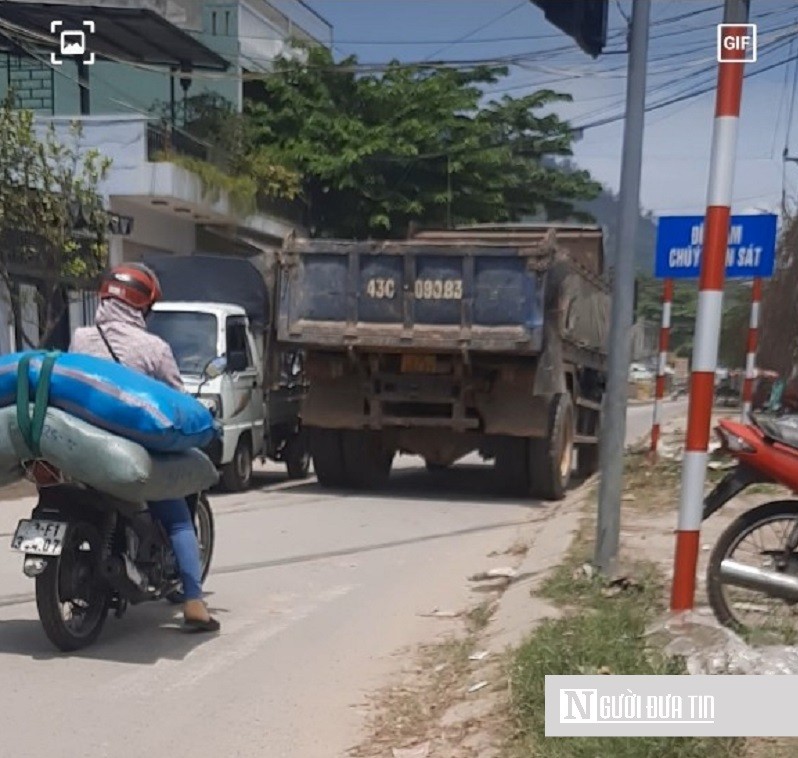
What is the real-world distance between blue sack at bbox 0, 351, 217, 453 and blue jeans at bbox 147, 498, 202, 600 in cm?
54

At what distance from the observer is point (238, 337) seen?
12359 millimetres

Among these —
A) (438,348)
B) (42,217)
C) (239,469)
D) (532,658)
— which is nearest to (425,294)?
(438,348)

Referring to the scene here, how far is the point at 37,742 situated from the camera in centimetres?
453

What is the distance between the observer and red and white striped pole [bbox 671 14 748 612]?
4918 mm

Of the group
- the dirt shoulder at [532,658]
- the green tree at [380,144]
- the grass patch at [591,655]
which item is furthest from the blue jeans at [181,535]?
the green tree at [380,144]

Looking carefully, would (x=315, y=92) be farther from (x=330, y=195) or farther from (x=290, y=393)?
(x=290, y=393)

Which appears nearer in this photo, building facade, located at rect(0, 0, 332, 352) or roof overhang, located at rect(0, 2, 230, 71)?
roof overhang, located at rect(0, 2, 230, 71)

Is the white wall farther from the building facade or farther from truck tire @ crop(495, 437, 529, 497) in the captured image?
truck tire @ crop(495, 437, 529, 497)

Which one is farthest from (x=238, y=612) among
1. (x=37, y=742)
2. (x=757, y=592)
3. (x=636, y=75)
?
(x=636, y=75)

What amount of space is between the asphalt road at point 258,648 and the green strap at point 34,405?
3.56ft

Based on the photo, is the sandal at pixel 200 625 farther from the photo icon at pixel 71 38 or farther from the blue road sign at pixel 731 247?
the photo icon at pixel 71 38

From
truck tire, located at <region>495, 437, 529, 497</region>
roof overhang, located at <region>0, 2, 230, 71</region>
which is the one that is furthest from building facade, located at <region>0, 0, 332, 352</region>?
Result: truck tire, located at <region>495, 437, 529, 497</region>

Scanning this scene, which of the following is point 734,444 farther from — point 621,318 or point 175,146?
point 175,146

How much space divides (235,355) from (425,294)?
1922 mm
